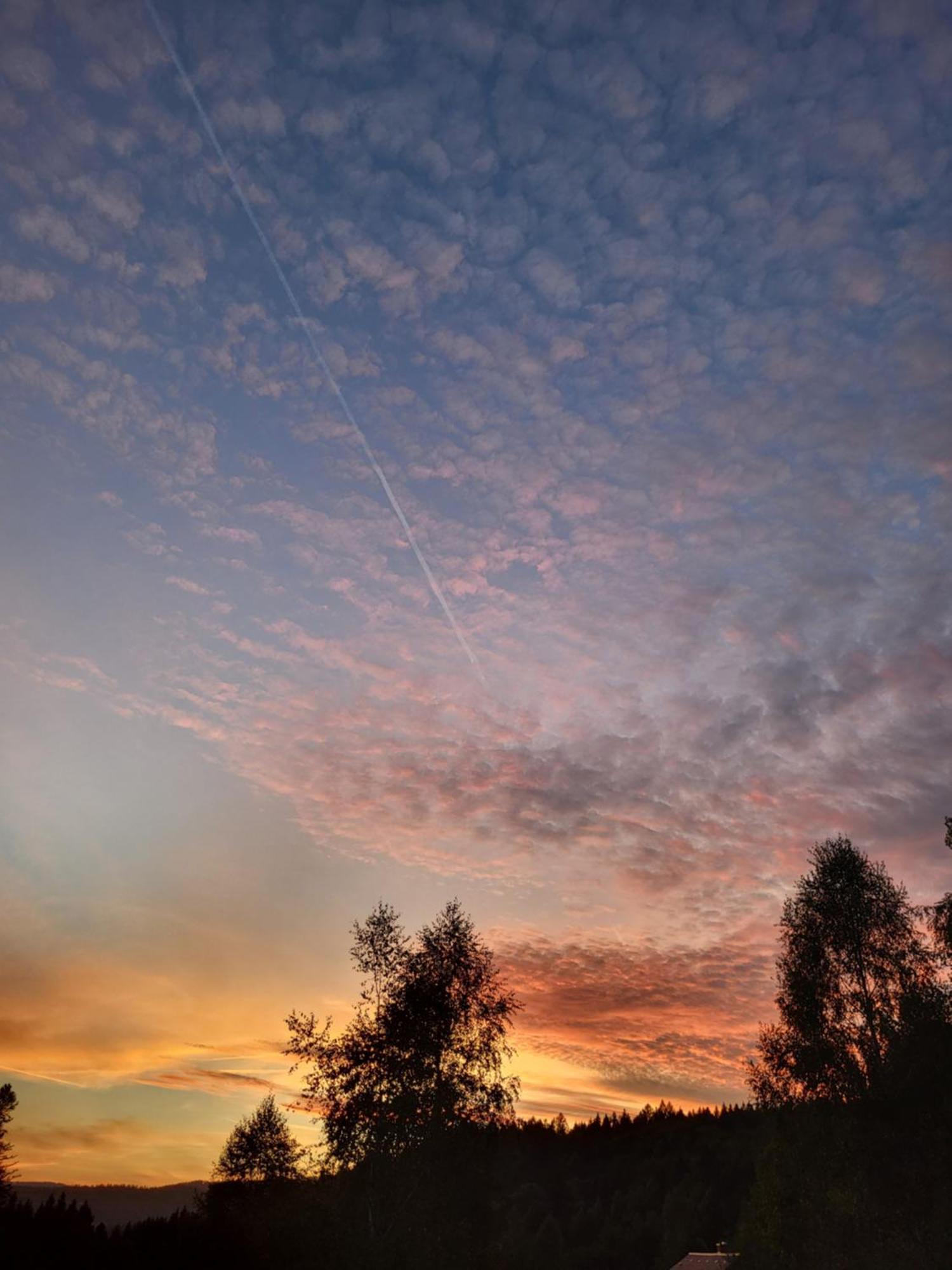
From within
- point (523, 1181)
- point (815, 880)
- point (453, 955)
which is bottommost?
point (523, 1181)

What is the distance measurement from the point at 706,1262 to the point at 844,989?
76284mm

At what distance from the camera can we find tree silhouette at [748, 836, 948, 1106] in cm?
3269

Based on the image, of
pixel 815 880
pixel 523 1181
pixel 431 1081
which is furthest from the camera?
pixel 523 1181

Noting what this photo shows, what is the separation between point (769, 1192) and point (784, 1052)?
29.6 m

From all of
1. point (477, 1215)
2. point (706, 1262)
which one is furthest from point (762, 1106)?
point (706, 1262)

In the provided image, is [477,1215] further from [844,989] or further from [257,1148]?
[257,1148]

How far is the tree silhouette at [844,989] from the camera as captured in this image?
3269 cm

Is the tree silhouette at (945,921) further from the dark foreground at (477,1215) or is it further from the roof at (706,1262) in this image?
the roof at (706,1262)

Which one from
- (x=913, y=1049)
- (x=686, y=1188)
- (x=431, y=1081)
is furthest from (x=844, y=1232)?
(x=686, y=1188)

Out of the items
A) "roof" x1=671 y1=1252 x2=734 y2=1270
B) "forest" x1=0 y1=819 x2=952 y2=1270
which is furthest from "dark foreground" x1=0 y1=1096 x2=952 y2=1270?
"roof" x1=671 y1=1252 x2=734 y2=1270

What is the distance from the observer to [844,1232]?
104 feet

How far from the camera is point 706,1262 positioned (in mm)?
88250

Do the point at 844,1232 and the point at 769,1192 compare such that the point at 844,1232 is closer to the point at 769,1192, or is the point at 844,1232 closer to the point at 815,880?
the point at 815,880

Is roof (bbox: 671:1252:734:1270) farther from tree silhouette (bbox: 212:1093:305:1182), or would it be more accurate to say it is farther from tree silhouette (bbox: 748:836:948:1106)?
tree silhouette (bbox: 748:836:948:1106)
